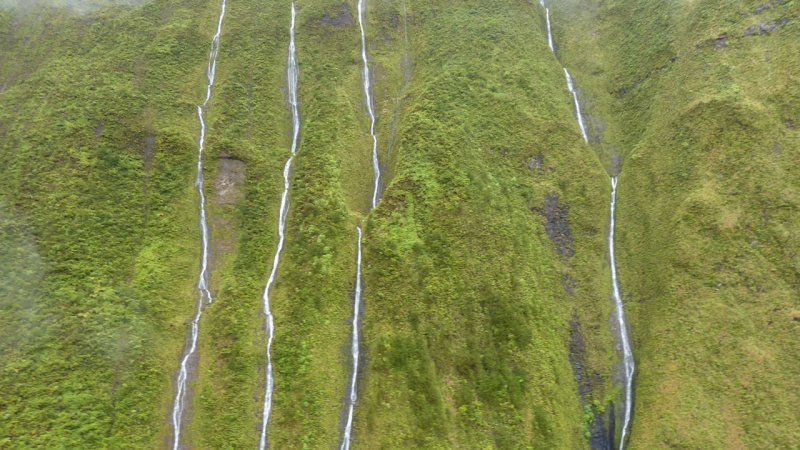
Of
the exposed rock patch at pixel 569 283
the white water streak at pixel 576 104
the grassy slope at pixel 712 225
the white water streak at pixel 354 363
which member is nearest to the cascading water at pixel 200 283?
the white water streak at pixel 354 363

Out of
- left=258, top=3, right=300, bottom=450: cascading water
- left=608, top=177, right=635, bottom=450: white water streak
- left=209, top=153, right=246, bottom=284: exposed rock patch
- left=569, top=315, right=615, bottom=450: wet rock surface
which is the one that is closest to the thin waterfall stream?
left=608, top=177, right=635, bottom=450: white water streak

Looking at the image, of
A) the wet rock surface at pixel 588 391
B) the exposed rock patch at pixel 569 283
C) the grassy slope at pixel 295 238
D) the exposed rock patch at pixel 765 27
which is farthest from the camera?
the exposed rock patch at pixel 765 27

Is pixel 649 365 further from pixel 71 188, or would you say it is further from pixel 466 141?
pixel 71 188

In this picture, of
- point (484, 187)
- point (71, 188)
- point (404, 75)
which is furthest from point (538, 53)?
point (71, 188)

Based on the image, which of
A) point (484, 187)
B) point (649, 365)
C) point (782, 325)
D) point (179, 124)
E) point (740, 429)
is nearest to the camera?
point (740, 429)

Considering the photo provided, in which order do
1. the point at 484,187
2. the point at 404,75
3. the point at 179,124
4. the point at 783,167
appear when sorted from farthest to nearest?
the point at 404,75
the point at 179,124
the point at 484,187
the point at 783,167

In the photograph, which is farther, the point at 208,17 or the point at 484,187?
the point at 208,17

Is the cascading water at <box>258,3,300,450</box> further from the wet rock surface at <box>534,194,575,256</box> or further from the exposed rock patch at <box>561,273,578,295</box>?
the exposed rock patch at <box>561,273,578,295</box>

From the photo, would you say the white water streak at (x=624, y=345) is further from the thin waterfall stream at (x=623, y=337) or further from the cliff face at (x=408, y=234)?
the cliff face at (x=408, y=234)
